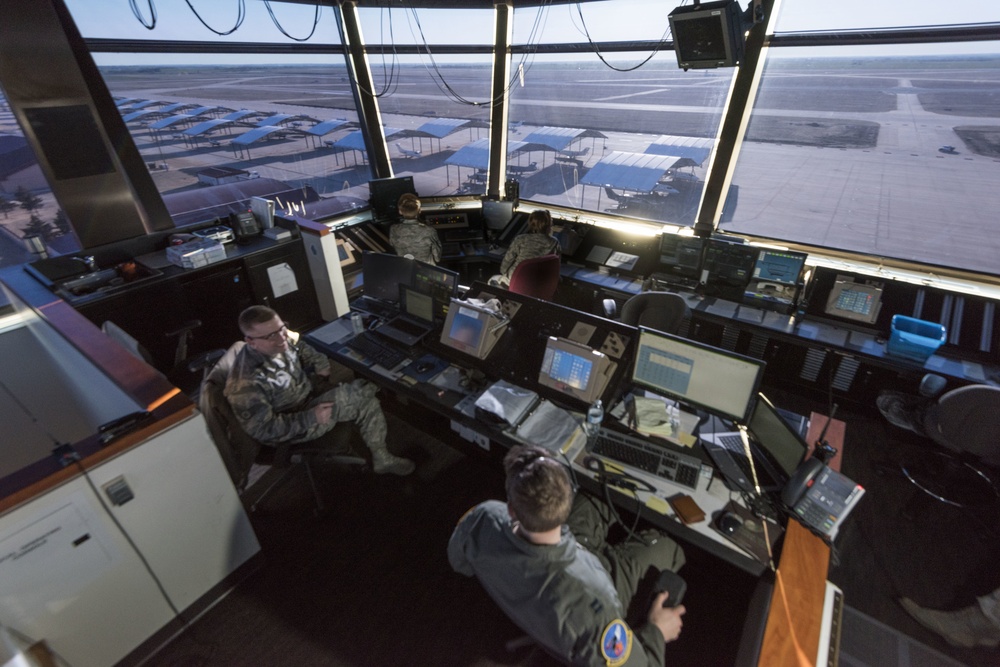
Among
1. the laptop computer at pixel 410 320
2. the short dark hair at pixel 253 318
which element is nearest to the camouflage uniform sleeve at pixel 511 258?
the laptop computer at pixel 410 320

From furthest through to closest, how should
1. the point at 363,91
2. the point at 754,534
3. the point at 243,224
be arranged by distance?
the point at 363,91, the point at 243,224, the point at 754,534

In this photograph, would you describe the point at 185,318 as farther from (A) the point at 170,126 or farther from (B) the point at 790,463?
(B) the point at 790,463

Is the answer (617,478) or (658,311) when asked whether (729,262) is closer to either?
(658,311)

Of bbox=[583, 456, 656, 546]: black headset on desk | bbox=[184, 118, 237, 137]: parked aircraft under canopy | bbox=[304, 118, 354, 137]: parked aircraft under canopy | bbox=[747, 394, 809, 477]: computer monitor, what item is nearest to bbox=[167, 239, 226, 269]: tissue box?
bbox=[184, 118, 237, 137]: parked aircraft under canopy

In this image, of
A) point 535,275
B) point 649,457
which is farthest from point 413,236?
point 649,457

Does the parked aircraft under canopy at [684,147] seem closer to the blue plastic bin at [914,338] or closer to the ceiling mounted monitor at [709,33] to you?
the ceiling mounted monitor at [709,33]

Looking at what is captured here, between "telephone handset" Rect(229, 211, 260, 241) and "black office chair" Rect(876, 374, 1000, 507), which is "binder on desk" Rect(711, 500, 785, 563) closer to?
"black office chair" Rect(876, 374, 1000, 507)
